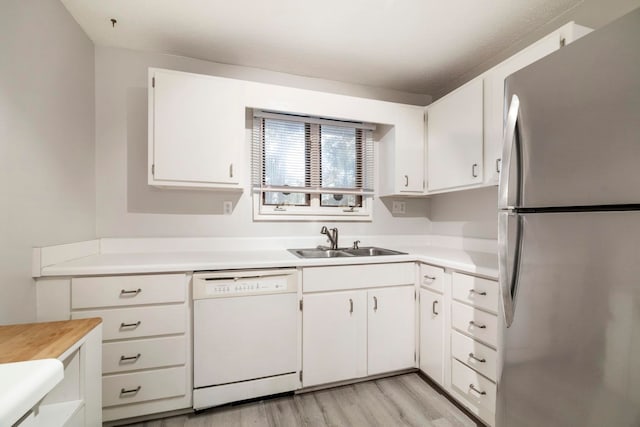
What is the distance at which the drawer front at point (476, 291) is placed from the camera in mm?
1471

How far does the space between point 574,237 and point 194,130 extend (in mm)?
2052

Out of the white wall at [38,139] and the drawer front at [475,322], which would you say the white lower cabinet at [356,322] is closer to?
the drawer front at [475,322]

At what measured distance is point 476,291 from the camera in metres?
1.57

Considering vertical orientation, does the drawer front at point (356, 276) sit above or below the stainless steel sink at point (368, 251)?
below

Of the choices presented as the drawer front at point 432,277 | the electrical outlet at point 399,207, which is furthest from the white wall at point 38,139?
the electrical outlet at point 399,207

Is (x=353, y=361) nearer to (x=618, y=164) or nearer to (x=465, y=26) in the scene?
(x=618, y=164)

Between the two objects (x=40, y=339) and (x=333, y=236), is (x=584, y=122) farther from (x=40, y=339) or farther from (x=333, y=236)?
(x=40, y=339)

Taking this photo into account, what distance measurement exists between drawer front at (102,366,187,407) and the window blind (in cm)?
136

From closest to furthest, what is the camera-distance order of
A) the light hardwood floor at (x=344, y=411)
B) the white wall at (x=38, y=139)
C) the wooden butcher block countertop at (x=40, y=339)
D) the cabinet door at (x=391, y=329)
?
the wooden butcher block countertop at (x=40, y=339) → the white wall at (x=38, y=139) → the light hardwood floor at (x=344, y=411) → the cabinet door at (x=391, y=329)

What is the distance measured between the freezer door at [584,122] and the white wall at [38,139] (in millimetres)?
2187

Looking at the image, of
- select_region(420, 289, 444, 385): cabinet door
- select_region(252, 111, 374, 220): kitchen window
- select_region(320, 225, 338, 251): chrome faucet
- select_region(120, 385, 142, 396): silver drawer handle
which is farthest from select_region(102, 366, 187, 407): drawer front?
select_region(420, 289, 444, 385): cabinet door

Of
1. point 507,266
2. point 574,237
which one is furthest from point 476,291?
point 574,237

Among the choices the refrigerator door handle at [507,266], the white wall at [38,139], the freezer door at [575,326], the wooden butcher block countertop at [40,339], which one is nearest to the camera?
the freezer door at [575,326]

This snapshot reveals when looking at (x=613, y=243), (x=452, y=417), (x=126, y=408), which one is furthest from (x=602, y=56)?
(x=126, y=408)
